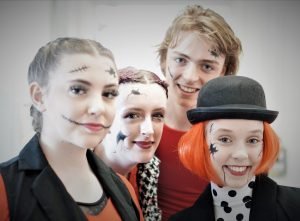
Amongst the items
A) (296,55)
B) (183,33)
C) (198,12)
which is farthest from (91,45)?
(296,55)

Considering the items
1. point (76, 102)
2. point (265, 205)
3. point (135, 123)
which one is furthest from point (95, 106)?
point (265, 205)

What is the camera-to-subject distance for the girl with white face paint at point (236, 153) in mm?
1120

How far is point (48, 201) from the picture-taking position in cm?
96

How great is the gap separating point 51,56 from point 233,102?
63 centimetres

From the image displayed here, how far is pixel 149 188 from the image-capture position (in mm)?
1384

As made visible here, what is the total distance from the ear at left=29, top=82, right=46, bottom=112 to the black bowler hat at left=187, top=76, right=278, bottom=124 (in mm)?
529

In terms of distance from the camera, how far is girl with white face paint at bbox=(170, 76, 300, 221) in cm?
112

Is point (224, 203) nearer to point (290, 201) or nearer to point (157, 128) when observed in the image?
point (290, 201)

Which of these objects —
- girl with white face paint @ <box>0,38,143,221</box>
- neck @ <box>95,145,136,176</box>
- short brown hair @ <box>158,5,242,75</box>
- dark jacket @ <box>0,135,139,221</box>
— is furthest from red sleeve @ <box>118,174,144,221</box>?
short brown hair @ <box>158,5,242,75</box>

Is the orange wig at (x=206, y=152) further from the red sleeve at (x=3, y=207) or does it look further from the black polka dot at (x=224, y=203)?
the red sleeve at (x=3, y=207)

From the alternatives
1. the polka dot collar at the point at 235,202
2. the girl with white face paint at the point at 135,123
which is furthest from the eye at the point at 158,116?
the polka dot collar at the point at 235,202

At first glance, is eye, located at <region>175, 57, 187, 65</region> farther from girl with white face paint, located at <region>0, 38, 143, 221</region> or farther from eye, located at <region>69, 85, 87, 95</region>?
eye, located at <region>69, 85, 87, 95</region>

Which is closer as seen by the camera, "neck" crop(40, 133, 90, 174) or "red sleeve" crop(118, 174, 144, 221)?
"neck" crop(40, 133, 90, 174)

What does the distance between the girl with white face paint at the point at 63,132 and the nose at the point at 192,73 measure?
40cm
